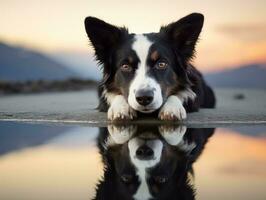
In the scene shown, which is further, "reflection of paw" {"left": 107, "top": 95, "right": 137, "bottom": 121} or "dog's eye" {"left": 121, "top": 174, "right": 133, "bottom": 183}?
"reflection of paw" {"left": 107, "top": 95, "right": 137, "bottom": 121}

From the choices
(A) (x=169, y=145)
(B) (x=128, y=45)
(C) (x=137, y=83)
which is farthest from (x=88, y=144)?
(B) (x=128, y=45)

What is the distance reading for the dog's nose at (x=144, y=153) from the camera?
9.50 ft

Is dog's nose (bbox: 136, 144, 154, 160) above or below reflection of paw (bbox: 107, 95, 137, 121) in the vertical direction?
above

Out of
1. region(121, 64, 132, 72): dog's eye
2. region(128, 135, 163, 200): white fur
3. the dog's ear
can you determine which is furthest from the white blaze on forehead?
region(128, 135, 163, 200): white fur

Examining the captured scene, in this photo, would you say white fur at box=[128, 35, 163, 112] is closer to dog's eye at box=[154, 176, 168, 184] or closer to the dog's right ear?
the dog's right ear

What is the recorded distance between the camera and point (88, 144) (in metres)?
3.74

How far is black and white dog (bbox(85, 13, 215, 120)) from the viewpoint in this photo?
→ 465 centimetres

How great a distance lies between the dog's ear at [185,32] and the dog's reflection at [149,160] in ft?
4.43

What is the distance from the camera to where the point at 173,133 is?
4078 millimetres

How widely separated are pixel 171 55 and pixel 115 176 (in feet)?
10.1

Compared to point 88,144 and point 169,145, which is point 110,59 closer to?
point 88,144

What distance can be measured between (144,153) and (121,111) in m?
1.73

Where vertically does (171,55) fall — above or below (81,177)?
below

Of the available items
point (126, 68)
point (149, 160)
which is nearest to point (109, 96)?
point (126, 68)
